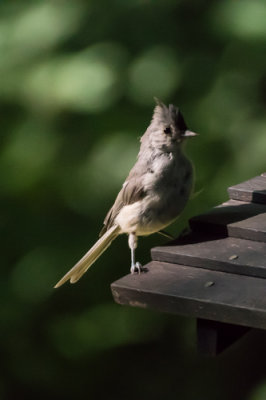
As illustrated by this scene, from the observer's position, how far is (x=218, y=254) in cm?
311

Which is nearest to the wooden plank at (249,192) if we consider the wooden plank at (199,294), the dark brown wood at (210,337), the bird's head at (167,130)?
the bird's head at (167,130)

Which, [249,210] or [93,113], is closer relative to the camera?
[249,210]

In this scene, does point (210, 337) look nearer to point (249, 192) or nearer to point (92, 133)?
point (249, 192)

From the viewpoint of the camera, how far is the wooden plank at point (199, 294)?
269 centimetres

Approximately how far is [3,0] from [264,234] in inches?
74.8

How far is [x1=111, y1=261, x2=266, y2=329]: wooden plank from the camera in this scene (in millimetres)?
2693

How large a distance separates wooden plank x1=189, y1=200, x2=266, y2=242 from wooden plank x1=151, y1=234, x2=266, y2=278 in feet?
0.10

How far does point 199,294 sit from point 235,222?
617 millimetres

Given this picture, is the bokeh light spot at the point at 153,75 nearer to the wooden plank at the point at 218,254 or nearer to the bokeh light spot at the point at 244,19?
the bokeh light spot at the point at 244,19

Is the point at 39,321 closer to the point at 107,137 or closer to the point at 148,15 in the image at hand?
the point at 107,137

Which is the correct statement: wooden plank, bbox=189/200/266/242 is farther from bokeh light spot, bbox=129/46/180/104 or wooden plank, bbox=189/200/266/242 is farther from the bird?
bokeh light spot, bbox=129/46/180/104

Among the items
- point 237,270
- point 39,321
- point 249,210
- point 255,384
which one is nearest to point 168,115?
point 249,210

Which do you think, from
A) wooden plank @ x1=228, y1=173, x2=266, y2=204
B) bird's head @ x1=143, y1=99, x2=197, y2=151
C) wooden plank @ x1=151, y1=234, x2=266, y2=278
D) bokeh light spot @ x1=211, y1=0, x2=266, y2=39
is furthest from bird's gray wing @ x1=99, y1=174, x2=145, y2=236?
bokeh light spot @ x1=211, y1=0, x2=266, y2=39

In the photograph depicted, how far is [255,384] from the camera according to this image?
584cm
